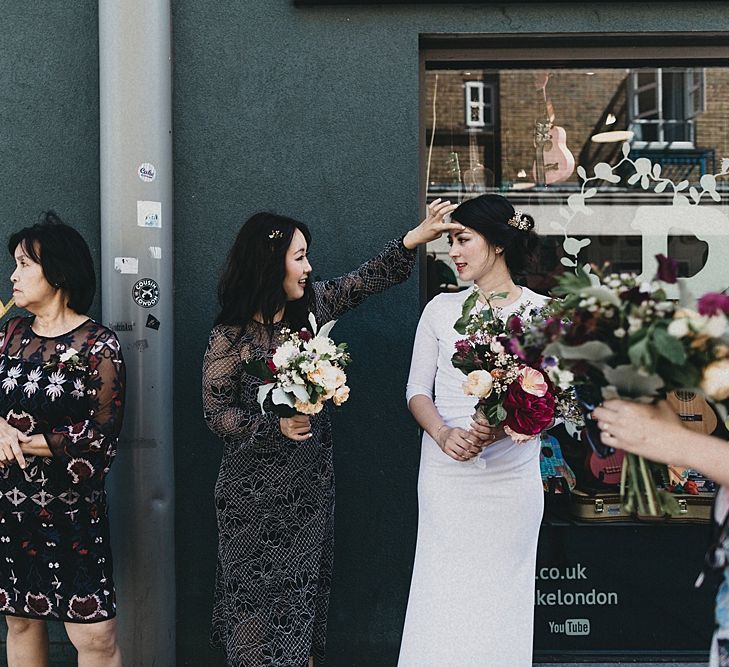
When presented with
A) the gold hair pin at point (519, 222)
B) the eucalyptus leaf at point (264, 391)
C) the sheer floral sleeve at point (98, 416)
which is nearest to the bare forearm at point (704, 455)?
the eucalyptus leaf at point (264, 391)

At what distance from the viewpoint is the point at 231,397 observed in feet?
12.2

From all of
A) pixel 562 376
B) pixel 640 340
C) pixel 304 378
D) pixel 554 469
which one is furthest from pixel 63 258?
pixel 554 469

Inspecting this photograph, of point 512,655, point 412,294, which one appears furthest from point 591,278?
point 412,294

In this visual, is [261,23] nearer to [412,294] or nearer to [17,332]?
[412,294]

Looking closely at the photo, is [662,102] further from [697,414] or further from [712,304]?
[712,304]

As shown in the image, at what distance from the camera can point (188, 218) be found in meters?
4.70

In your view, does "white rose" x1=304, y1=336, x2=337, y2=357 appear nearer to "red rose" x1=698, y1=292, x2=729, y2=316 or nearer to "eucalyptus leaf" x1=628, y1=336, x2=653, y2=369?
"eucalyptus leaf" x1=628, y1=336, x2=653, y2=369

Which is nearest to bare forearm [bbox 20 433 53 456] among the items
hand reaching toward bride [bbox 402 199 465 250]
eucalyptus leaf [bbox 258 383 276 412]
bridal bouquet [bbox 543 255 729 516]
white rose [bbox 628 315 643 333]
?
eucalyptus leaf [bbox 258 383 276 412]

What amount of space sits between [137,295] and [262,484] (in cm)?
121

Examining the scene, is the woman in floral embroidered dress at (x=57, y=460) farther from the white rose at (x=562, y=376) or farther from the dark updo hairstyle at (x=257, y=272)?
the white rose at (x=562, y=376)

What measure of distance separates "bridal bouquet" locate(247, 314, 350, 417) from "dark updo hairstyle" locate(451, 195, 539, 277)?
0.91 meters

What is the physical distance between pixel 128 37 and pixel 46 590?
2557mm

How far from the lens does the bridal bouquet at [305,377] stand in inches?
129

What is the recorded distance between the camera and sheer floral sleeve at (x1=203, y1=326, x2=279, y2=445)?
11.9ft
